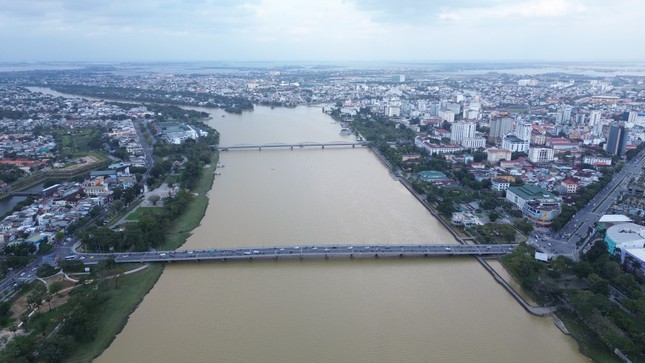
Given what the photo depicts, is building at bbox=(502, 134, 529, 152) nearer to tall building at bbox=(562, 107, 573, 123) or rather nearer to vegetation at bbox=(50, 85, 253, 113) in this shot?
tall building at bbox=(562, 107, 573, 123)

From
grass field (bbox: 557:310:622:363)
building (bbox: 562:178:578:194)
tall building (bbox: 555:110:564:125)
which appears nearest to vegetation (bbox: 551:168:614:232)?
building (bbox: 562:178:578:194)

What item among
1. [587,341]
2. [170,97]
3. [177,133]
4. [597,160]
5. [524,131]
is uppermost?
[170,97]

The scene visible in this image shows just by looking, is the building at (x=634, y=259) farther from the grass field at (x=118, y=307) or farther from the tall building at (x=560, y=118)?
the tall building at (x=560, y=118)

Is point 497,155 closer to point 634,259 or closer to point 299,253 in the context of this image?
point 634,259

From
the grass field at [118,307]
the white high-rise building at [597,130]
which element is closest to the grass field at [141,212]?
the grass field at [118,307]

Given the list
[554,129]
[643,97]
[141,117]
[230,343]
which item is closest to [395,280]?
[230,343]

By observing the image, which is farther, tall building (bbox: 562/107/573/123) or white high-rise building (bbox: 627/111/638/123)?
tall building (bbox: 562/107/573/123)

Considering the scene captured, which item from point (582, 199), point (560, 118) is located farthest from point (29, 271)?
point (560, 118)
